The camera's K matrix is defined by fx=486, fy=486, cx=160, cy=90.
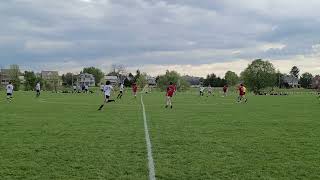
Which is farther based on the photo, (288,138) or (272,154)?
(288,138)

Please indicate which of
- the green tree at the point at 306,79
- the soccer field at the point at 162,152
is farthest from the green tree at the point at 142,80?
the soccer field at the point at 162,152

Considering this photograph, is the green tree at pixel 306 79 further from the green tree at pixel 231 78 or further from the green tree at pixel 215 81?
the green tree at pixel 215 81

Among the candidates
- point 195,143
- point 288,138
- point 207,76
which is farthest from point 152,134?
point 207,76

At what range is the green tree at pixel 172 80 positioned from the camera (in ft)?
519

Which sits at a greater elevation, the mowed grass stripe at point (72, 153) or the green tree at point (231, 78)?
the green tree at point (231, 78)

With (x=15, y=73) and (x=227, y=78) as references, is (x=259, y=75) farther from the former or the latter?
(x=15, y=73)

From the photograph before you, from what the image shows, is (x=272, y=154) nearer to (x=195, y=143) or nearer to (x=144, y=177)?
(x=195, y=143)

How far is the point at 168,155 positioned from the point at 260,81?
409 feet

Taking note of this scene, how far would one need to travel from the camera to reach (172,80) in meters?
161

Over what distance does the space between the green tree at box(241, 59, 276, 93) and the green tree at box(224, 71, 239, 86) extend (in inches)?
1915

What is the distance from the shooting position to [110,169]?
371 inches

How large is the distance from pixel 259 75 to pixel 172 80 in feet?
118

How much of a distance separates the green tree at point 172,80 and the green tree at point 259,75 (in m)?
26.0

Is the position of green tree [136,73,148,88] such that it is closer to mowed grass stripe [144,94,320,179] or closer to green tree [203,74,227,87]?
green tree [203,74,227,87]
